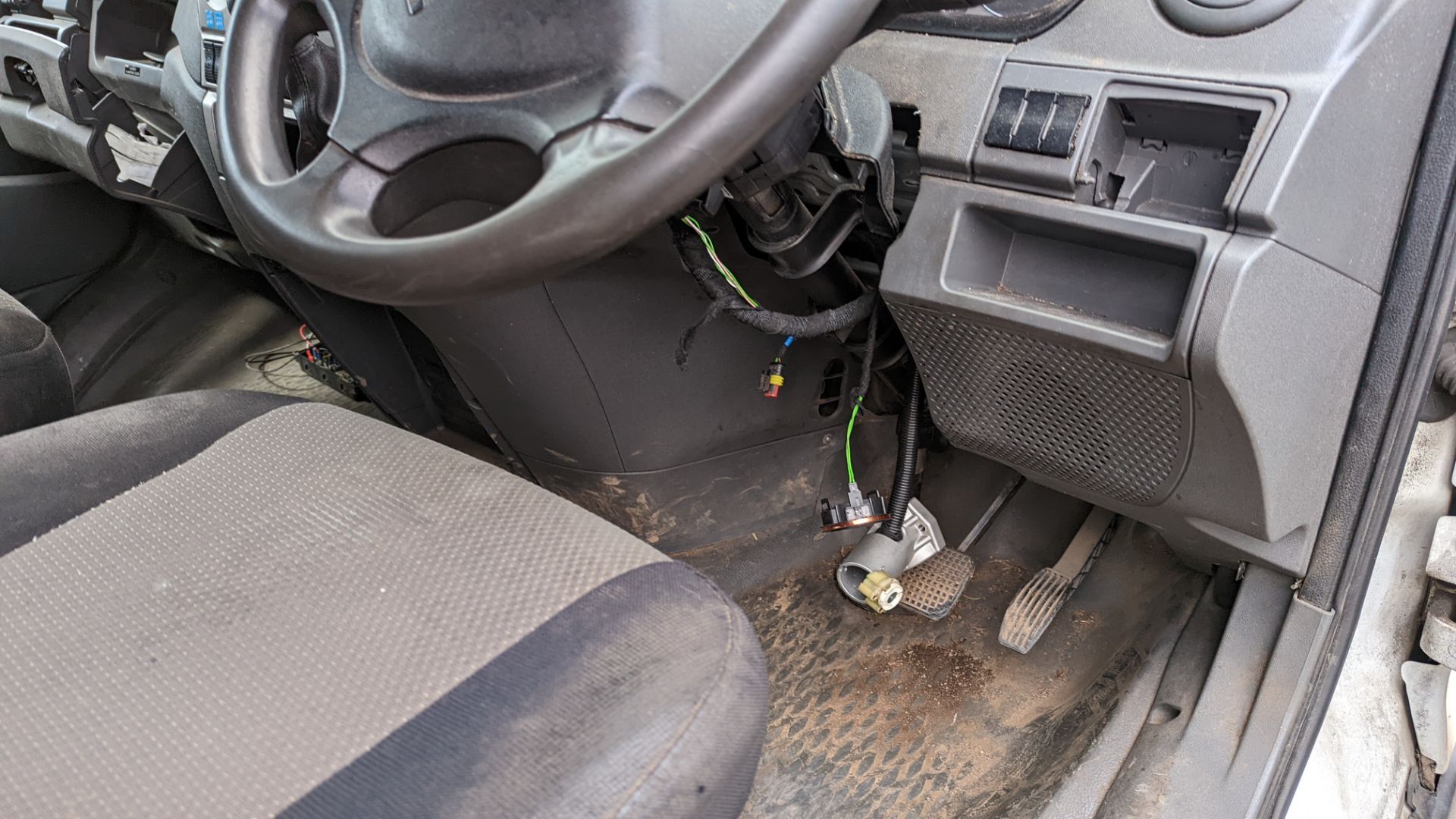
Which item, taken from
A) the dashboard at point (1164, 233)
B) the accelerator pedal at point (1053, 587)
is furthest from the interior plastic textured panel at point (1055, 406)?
the accelerator pedal at point (1053, 587)

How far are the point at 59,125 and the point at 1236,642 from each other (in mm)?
1695

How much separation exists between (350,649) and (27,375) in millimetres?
658

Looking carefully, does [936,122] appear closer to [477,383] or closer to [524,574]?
[524,574]

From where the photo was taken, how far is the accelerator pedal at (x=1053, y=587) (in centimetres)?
128

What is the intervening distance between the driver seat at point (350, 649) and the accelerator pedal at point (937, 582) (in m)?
0.75

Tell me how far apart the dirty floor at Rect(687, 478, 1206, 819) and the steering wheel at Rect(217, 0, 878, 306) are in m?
0.86

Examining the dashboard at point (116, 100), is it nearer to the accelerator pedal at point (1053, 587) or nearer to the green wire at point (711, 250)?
the green wire at point (711, 250)

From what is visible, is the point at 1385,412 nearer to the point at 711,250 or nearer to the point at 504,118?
the point at 711,250

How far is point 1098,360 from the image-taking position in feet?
2.71

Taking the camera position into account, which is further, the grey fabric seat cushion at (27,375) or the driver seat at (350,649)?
the grey fabric seat cushion at (27,375)

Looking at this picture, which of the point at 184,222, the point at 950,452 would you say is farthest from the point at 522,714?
the point at 184,222

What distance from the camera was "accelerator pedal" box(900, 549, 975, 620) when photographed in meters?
1.37

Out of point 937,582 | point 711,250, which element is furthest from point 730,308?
point 937,582

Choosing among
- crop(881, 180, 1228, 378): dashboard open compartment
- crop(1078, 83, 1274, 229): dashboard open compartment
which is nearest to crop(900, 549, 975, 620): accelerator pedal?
crop(881, 180, 1228, 378): dashboard open compartment
